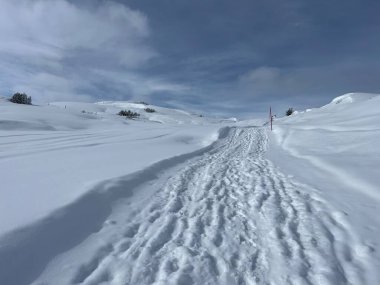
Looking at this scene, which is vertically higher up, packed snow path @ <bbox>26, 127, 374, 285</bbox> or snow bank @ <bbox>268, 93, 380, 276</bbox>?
snow bank @ <bbox>268, 93, 380, 276</bbox>

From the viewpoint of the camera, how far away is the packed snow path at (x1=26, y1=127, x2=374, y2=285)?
134 inches

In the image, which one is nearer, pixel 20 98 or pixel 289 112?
pixel 20 98

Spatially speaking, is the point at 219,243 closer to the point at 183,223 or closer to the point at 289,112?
the point at 183,223

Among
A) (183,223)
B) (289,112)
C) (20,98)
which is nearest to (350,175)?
(183,223)

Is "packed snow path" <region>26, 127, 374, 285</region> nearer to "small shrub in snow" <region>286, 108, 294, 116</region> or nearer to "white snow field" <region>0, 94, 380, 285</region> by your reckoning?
"white snow field" <region>0, 94, 380, 285</region>

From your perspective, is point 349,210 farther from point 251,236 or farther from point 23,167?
point 23,167

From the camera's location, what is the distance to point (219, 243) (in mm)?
4121

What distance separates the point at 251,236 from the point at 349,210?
1.98m

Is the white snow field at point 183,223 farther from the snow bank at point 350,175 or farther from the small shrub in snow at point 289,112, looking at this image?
the small shrub in snow at point 289,112

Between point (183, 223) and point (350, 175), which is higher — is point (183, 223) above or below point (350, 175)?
below

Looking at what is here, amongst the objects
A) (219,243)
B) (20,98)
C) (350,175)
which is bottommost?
(219,243)

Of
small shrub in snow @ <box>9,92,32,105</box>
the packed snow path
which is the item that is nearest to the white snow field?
the packed snow path

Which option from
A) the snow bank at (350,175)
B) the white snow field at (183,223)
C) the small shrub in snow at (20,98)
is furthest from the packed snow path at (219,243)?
the small shrub in snow at (20,98)

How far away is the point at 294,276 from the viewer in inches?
134
